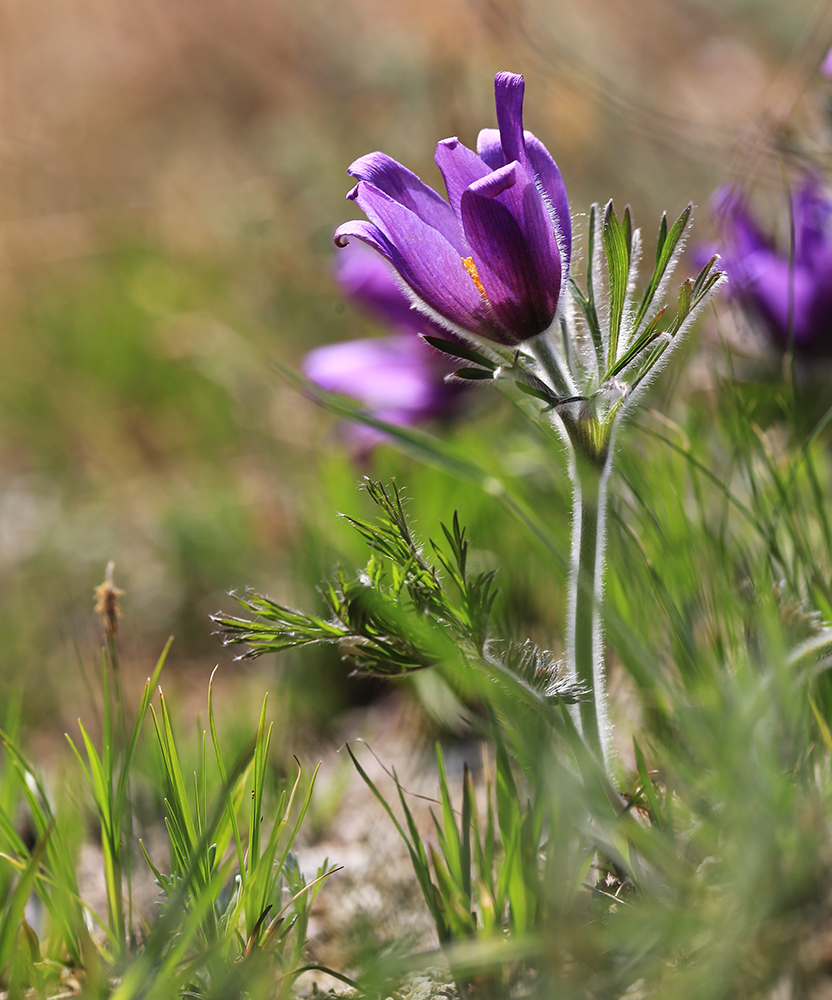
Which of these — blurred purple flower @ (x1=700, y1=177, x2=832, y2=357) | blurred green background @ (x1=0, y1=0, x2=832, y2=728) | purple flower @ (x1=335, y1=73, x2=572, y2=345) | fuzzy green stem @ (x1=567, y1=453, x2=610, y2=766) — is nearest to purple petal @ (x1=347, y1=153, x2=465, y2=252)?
purple flower @ (x1=335, y1=73, x2=572, y2=345)

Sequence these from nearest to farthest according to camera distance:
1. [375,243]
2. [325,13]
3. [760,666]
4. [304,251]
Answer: [375,243]
[760,666]
[304,251]
[325,13]

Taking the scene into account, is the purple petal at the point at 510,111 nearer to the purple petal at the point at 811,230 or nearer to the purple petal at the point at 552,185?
the purple petal at the point at 552,185

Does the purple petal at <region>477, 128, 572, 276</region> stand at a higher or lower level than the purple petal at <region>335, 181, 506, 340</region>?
higher

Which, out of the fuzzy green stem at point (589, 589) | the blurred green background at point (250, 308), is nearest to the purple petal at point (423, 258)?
the fuzzy green stem at point (589, 589)

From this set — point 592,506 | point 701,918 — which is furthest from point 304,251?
point 701,918

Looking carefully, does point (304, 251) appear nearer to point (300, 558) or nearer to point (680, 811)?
point (300, 558)

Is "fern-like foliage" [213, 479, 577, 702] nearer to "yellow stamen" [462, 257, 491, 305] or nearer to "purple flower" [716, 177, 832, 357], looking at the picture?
"yellow stamen" [462, 257, 491, 305]
